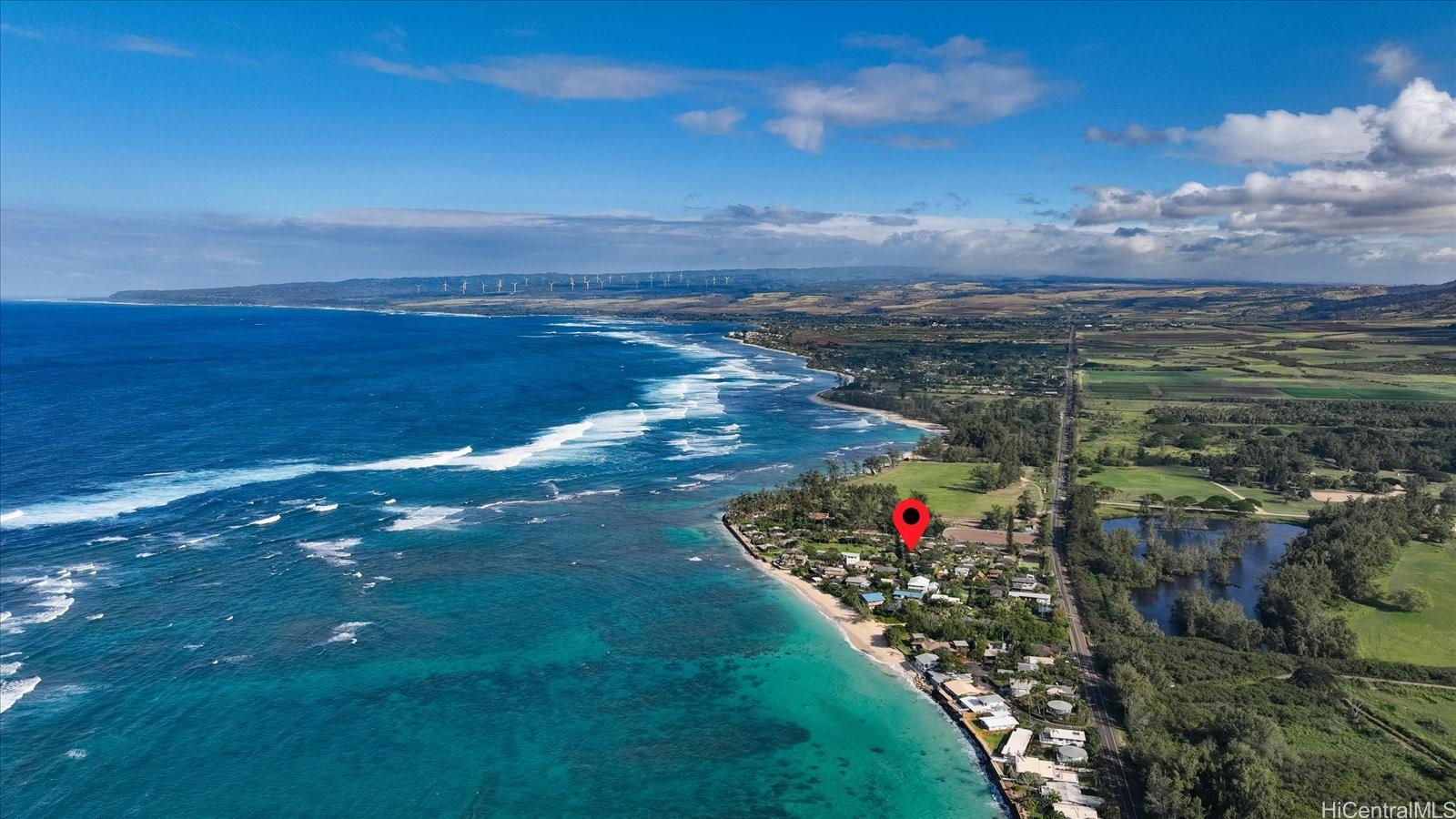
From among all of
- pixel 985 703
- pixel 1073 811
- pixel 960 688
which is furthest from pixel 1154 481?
pixel 1073 811

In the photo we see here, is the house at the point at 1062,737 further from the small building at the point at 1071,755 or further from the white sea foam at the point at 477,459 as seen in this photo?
the white sea foam at the point at 477,459

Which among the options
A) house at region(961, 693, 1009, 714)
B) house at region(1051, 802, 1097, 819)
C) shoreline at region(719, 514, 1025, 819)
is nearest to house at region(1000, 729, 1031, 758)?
shoreline at region(719, 514, 1025, 819)

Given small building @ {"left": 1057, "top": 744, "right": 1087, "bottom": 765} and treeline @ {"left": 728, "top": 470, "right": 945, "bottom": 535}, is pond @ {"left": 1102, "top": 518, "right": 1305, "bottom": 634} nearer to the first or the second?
treeline @ {"left": 728, "top": 470, "right": 945, "bottom": 535}

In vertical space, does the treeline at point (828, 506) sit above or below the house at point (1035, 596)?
above

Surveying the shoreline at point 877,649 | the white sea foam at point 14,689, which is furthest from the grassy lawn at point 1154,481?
the white sea foam at point 14,689

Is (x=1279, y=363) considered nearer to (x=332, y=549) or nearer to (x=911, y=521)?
(x=911, y=521)
